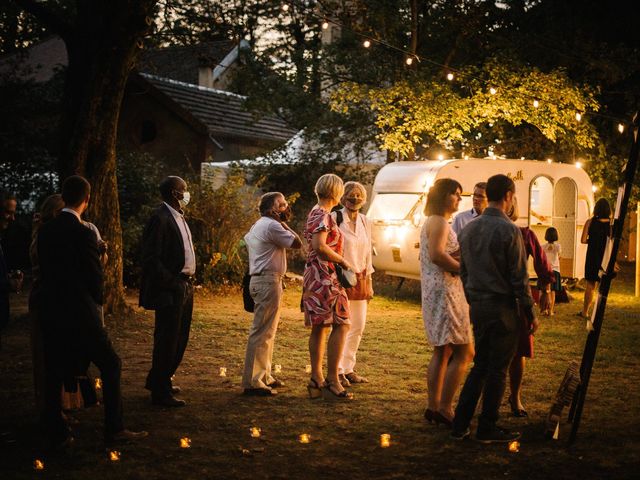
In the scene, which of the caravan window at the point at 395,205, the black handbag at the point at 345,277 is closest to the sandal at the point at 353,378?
the black handbag at the point at 345,277

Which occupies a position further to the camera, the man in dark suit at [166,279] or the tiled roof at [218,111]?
the tiled roof at [218,111]

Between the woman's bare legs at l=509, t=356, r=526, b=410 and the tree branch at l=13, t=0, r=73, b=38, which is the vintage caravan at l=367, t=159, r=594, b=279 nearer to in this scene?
the tree branch at l=13, t=0, r=73, b=38

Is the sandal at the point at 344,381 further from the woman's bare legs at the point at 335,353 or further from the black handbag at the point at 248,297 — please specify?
the black handbag at the point at 248,297

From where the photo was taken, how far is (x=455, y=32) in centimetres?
2102

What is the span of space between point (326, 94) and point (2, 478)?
2047cm

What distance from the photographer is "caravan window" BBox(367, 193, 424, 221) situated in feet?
50.8

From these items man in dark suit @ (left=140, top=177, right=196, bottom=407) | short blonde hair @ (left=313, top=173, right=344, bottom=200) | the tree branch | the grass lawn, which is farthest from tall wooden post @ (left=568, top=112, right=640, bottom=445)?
the tree branch

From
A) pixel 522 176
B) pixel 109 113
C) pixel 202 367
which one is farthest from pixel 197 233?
pixel 202 367

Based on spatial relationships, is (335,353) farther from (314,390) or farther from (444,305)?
(444,305)

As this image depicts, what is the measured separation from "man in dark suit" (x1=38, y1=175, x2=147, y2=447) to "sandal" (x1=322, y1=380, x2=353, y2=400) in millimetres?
2216

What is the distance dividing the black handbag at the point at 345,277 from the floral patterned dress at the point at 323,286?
0.05m

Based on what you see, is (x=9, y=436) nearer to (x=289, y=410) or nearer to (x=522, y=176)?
(x=289, y=410)

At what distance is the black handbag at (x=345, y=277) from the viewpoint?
726cm

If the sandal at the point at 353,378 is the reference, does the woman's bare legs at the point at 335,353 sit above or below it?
above
